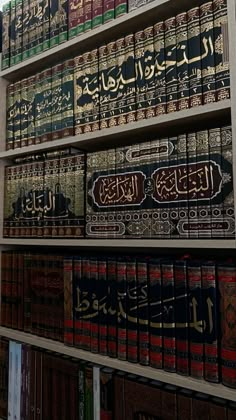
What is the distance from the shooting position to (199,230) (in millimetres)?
810

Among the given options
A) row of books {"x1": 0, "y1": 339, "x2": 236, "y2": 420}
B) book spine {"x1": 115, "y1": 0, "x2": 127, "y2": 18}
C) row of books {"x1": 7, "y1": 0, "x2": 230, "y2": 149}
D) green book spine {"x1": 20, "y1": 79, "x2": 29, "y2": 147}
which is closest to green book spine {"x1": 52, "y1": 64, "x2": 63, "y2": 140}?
row of books {"x1": 7, "y1": 0, "x2": 230, "y2": 149}

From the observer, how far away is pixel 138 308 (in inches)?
34.8

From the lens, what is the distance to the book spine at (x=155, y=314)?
839 millimetres

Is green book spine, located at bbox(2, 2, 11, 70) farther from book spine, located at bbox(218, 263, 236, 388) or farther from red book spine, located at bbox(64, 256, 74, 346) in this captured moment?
book spine, located at bbox(218, 263, 236, 388)

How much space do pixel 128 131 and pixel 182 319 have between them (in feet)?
1.60

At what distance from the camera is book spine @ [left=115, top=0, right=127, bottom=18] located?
97 centimetres

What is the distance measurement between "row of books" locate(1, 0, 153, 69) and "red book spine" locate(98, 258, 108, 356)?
0.68 meters

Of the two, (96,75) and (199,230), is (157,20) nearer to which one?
(96,75)

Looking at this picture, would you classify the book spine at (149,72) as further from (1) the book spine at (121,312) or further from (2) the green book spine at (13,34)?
(2) the green book spine at (13,34)

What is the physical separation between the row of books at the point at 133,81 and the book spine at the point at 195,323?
0.39 metres

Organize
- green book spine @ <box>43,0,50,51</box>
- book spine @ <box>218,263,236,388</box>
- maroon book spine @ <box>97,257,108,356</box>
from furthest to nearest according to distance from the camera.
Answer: green book spine @ <box>43,0,50,51</box>, maroon book spine @ <box>97,257,108,356</box>, book spine @ <box>218,263,236,388</box>

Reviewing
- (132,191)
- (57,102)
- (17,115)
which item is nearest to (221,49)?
(132,191)

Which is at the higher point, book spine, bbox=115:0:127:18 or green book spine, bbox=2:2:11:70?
green book spine, bbox=2:2:11:70

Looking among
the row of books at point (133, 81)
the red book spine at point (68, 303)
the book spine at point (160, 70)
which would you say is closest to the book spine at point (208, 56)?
the row of books at point (133, 81)
